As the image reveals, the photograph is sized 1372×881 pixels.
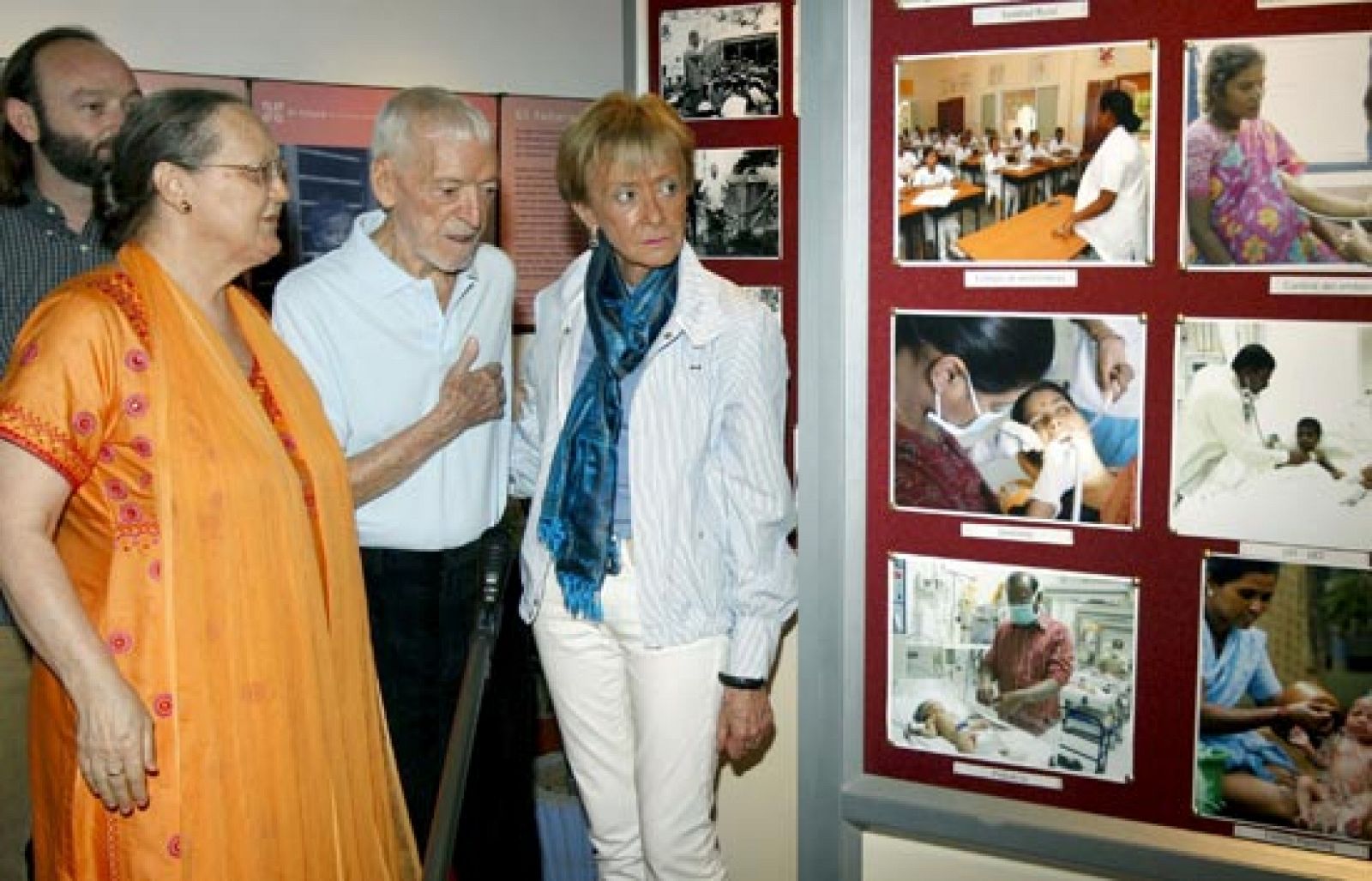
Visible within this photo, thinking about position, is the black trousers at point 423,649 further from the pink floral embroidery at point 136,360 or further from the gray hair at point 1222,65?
the gray hair at point 1222,65

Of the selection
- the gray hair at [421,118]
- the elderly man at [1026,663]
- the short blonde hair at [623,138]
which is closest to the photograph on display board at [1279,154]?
the elderly man at [1026,663]

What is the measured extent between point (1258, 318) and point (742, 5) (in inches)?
47.4

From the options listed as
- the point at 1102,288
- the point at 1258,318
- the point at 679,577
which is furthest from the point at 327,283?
the point at 1258,318

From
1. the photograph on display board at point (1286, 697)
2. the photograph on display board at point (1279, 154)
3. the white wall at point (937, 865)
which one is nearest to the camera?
the photograph on display board at point (1279, 154)

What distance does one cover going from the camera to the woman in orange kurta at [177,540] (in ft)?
5.57

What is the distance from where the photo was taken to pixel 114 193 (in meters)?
1.88

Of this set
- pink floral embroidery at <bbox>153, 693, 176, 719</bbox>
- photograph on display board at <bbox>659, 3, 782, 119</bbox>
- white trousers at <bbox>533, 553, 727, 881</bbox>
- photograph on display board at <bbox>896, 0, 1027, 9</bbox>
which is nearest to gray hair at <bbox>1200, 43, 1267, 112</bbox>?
photograph on display board at <bbox>896, 0, 1027, 9</bbox>

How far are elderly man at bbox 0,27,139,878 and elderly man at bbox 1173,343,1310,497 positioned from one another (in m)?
1.96

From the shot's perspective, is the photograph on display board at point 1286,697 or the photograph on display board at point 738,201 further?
the photograph on display board at point 738,201

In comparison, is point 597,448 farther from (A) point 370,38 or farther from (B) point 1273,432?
(A) point 370,38

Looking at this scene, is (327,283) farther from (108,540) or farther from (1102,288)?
(1102,288)

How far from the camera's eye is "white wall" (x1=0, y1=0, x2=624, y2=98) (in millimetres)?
2834

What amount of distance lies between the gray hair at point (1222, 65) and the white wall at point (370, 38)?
1.54 metres

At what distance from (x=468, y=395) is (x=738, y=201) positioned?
676mm
